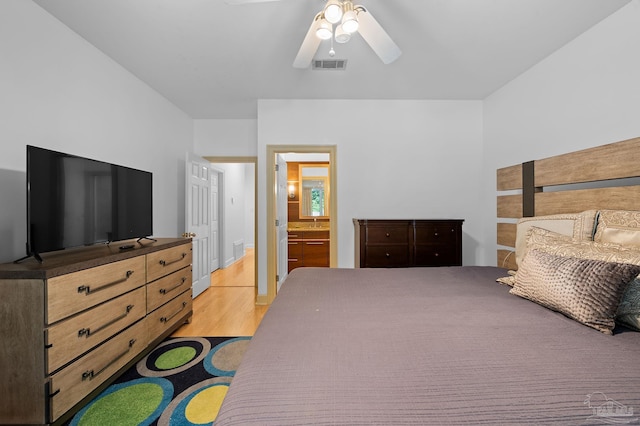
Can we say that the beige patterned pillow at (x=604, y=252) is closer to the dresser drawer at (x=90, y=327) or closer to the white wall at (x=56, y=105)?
the dresser drawer at (x=90, y=327)

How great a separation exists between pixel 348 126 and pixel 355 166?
50 centimetres

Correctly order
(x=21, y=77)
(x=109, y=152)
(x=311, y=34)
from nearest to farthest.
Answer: (x=311, y=34) → (x=21, y=77) → (x=109, y=152)

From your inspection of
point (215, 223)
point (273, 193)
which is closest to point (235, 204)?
point (215, 223)

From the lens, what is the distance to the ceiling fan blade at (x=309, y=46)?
1611 millimetres

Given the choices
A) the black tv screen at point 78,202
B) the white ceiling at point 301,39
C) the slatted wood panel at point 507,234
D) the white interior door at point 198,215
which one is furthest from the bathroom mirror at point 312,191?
the black tv screen at point 78,202

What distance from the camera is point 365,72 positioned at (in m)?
2.75

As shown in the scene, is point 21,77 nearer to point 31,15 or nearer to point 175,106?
point 31,15

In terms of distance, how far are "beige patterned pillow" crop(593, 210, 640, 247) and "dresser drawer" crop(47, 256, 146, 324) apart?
2.87 metres

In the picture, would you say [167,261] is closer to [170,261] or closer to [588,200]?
[170,261]

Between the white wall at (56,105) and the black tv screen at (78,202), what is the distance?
308mm

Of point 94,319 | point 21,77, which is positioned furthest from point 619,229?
point 21,77

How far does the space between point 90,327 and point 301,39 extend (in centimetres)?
245

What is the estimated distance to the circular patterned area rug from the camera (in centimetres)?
158

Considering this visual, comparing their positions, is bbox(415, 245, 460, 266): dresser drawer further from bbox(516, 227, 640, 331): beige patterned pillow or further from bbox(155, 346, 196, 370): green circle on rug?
bbox(155, 346, 196, 370): green circle on rug
